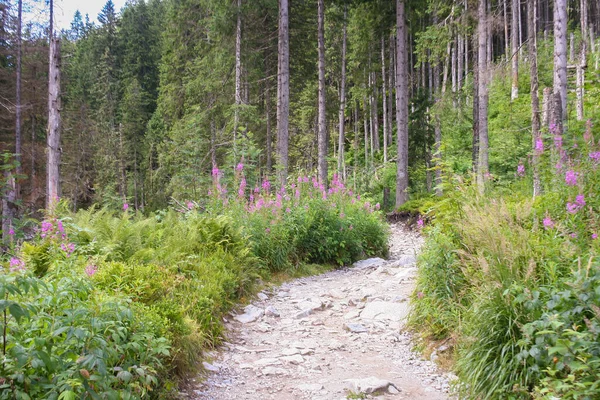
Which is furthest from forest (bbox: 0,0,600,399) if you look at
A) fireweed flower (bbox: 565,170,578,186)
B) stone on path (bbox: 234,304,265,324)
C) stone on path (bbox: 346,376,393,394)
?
stone on path (bbox: 346,376,393,394)

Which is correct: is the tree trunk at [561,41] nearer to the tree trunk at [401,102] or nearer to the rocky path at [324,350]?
the rocky path at [324,350]

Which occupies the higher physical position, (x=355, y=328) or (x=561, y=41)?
(x=561, y=41)

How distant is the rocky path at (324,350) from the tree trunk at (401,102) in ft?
30.0

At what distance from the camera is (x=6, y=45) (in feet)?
66.2

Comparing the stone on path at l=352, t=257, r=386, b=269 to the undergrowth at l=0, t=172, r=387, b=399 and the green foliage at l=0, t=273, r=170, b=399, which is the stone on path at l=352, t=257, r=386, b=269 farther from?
the green foliage at l=0, t=273, r=170, b=399

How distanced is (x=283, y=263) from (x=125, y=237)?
3.23m

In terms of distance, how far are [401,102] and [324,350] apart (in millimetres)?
12653

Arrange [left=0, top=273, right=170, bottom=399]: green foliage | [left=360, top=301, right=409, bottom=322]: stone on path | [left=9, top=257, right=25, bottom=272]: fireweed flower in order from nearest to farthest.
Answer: [left=0, top=273, right=170, bottom=399]: green foliage < [left=9, top=257, right=25, bottom=272]: fireweed flower < [left=360, top=301, right=409, bottom=322]: stone on path

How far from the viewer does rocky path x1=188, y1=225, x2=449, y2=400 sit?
3777mm

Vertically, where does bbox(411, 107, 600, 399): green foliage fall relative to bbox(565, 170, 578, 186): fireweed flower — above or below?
below

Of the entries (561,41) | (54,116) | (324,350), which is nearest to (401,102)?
(561,41)

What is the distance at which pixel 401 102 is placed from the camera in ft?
51.7

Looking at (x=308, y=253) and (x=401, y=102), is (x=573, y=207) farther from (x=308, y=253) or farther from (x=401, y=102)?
(x=401, y=102)

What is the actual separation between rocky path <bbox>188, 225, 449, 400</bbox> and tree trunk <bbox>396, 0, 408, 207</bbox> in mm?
9147
